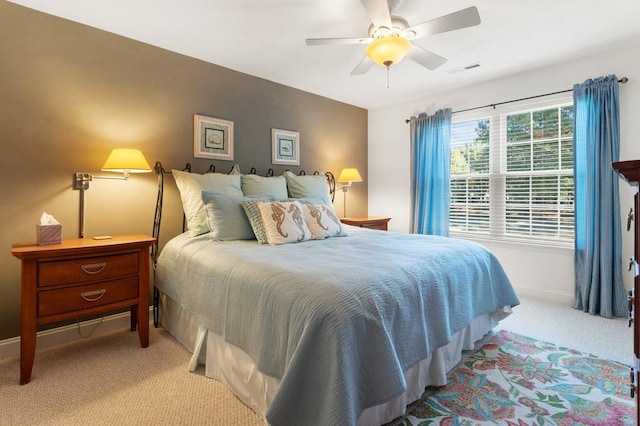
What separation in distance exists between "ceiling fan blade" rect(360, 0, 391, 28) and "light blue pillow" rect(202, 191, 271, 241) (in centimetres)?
166

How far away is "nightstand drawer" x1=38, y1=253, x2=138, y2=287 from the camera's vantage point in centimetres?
194

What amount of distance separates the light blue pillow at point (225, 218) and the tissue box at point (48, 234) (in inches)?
37.6

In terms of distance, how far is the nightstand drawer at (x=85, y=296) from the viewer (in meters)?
1.94

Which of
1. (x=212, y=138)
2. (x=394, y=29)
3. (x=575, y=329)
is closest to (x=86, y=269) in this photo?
(x=212, y=138)

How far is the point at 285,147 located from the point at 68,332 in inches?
107

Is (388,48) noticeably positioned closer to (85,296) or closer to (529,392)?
(529,392)

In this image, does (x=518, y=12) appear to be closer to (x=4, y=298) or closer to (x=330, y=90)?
(x=330, y=90)

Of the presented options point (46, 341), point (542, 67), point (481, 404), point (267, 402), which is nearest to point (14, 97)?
point (46, 341)

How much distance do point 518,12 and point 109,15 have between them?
10.1ft

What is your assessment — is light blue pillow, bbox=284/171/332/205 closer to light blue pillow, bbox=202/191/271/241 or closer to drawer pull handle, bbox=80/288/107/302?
light blue pillow, bbox=202/191/271/241

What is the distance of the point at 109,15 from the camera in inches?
94.0

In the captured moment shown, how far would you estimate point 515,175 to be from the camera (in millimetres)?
3668

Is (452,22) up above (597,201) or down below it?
above

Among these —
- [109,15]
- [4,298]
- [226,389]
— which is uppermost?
[109,15]
